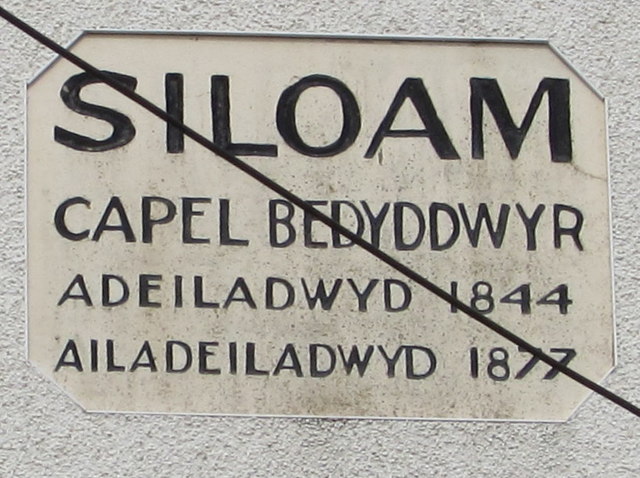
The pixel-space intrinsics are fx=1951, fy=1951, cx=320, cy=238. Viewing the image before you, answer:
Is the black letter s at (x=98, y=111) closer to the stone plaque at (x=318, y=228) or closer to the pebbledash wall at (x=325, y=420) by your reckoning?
the stone plaque at (x=318, y=228)

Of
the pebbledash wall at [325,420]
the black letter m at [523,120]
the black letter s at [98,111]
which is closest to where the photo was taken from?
the pebbledash wall at [325,420]

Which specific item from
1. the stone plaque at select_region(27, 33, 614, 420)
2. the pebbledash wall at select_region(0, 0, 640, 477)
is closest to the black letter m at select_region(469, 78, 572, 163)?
the stone plaque at select_region(27, 33, 614, 420)

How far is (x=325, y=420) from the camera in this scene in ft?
23.5

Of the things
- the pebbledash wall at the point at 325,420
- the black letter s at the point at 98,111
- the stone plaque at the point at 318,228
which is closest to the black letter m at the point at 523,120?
the stone plaque at the point at 318,228

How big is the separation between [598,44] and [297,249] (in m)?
1.42

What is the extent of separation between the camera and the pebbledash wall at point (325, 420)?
7.05 m

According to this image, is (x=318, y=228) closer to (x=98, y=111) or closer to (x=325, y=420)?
(x=325, y=420)

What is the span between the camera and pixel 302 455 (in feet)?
23.3

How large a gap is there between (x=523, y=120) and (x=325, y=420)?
1.40 m

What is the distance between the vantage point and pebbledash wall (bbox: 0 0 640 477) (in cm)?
705

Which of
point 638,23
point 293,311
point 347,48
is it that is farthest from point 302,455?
point 638,23

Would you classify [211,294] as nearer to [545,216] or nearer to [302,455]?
[302,455]

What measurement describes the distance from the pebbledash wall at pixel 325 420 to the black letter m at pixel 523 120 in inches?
5.9

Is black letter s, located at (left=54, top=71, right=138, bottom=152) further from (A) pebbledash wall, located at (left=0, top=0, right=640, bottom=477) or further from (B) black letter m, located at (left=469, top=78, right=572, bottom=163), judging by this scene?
(B) black letter m, located at (left=469, top=78, right=572, bottom=163)
